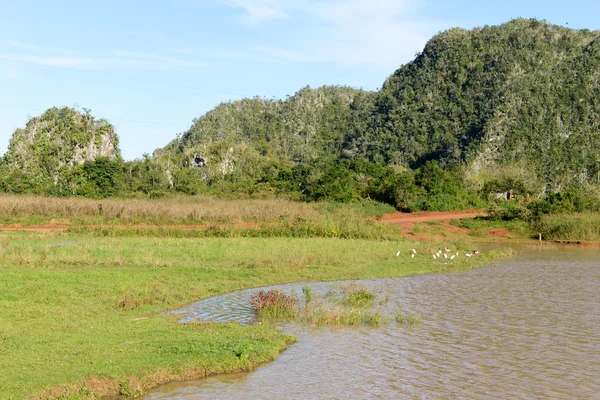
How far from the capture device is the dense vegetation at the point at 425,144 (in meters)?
57.3

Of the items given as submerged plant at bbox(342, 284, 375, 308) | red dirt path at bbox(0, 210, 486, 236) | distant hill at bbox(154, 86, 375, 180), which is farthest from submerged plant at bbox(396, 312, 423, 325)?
distant hill at bbox(154, 86, 375, 180)

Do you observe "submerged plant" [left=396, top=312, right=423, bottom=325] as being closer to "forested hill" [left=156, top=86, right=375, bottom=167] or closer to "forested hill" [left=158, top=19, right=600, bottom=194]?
"forested hill" [left=158, top=19, right=600, bottom=194]

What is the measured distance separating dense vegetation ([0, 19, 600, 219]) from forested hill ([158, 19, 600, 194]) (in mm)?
232

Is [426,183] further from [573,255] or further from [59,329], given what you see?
[59,329]

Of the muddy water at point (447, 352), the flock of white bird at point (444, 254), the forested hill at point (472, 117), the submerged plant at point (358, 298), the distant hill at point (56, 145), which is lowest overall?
the muddy water at point (447, 352)

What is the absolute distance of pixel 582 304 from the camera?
17578 millimetres

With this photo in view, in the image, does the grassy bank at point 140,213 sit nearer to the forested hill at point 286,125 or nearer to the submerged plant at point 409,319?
the submerged plant at point 409,319

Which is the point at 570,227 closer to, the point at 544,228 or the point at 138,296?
the point at 544,228

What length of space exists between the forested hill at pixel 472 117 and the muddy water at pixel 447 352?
49.9 m

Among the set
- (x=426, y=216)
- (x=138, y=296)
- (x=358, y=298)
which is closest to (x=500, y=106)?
(x=426, y=216)

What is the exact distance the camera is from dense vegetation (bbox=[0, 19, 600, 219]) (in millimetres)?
57344

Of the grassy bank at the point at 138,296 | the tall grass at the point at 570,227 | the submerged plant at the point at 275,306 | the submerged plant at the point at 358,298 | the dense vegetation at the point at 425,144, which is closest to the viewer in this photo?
the grassy bank at the point at 138,296

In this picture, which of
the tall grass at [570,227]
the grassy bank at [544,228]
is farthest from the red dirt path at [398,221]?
the tall grass at [570,227]

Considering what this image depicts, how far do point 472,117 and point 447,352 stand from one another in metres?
83.8
